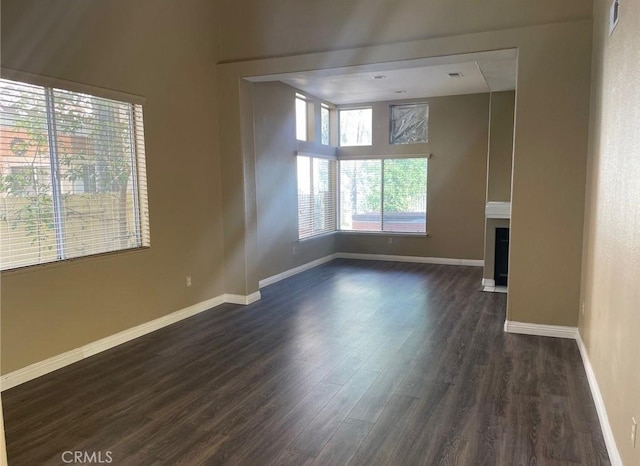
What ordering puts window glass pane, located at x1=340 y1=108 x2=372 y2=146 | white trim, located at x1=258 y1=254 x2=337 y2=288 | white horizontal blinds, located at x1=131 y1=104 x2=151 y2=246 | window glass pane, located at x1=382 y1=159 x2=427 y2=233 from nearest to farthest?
white horizontal blinds, located at x1=131 y1=104 x2=151 y2=246
white trim, located at x1=258 y1=254 x2=337 y2=288
window glass pane, located at x1=382 y1=159 x2=427 y2=233
window glass pane, located at x1=340 y1=108 x2=372 y2=146

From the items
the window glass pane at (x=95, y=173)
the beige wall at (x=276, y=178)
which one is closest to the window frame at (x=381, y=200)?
the beige wall at (x=276, y=178)

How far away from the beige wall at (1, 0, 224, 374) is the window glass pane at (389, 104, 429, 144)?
162 inches

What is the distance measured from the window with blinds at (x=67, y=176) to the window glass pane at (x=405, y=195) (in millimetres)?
5199

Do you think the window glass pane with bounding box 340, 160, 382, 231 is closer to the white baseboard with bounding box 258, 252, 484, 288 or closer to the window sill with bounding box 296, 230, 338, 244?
the window sill with bounding box 296, 230, 338, 244

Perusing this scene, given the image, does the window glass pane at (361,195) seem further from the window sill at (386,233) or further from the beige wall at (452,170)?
the beige wall at (452,170)

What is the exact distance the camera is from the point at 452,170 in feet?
26.2

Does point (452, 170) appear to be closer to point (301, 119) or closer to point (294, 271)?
point (301, 119)

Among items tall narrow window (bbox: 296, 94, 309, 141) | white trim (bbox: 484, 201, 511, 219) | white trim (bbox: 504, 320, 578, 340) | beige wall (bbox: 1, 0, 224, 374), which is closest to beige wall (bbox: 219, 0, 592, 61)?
beige wall (bbox: 1, 0, 224, 374)

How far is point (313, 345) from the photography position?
13.4ft

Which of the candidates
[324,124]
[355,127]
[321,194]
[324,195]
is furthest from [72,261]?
[355,127]

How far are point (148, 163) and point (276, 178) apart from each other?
2.57 metres

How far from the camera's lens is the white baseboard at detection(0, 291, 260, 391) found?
132 inches

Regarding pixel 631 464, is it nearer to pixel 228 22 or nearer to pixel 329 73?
pixel 329 73

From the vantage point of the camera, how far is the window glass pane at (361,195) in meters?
8.70
